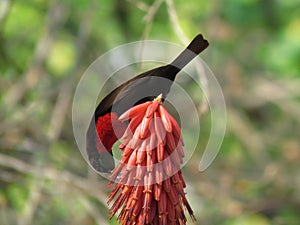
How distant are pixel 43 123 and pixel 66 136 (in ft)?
→ 1.43

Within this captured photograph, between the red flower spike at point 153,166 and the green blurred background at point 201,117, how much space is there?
1619mm

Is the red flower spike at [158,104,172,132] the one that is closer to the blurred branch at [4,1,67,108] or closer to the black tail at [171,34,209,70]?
the black tail at [171,34,209,70]

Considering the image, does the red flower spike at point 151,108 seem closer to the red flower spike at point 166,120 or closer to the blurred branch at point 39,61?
the red flower spike at point 166,120

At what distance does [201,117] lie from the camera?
520 centimetres

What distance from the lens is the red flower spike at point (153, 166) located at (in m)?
2.05

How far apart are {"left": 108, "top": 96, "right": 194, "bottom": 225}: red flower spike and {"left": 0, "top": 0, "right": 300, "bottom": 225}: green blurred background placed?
1.62 meters

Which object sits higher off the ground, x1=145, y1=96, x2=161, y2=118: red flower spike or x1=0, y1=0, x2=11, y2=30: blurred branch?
x1=0, y1=0, x2=11, y2=30: blurred branch

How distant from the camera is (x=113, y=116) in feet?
7.22

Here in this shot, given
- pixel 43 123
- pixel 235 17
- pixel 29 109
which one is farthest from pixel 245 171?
pixel 29 109

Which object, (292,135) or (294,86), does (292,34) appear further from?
(292,135)

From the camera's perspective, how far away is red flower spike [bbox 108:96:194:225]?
2051 mm

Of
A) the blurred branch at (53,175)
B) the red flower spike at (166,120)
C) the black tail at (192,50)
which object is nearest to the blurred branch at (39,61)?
the blurred branch at (53,175)

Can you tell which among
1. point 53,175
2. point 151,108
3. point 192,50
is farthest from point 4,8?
point 151,108

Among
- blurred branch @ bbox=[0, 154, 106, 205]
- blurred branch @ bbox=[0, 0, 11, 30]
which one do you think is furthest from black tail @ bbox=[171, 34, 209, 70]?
blurred branch @ bbox=[0, 0, 11, 30]
